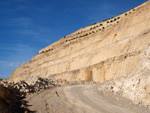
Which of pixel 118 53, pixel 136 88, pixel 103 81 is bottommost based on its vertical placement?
pixel 136 88

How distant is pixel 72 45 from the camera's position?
2082 inches

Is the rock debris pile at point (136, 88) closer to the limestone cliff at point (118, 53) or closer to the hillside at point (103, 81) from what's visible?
the hillside at point (103, 81)

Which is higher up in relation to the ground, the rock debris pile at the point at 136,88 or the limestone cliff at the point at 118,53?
the limestone cliff at the point at 118,53

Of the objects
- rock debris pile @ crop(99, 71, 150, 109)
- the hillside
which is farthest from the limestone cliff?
rock debris pile @ crop(99, 71, 150, 109)

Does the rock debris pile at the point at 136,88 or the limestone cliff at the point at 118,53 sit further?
the limestone cliff at the point at 118,53

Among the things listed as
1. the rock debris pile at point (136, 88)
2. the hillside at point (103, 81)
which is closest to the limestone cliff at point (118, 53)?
the hillside at point (103, 81)

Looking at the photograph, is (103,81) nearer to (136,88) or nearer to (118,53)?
(118,53)

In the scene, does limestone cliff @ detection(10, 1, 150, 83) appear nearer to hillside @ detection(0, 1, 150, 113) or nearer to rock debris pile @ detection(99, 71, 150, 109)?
hillside @ detection(0, 1, 150, 113)

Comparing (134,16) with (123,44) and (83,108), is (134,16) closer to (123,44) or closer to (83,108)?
(123,44)

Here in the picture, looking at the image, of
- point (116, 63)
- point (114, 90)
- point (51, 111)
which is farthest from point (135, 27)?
point (51, 111)

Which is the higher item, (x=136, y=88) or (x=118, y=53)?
(x=118, y=53)

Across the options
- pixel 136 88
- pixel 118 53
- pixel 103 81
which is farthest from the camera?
pixel 118 53

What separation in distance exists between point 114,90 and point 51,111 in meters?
6.94

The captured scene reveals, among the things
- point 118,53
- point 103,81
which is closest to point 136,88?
point 103,81
